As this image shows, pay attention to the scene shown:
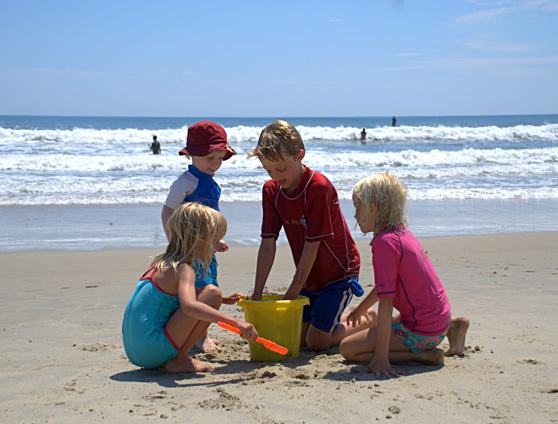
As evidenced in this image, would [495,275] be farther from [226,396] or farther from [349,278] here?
[226,396]

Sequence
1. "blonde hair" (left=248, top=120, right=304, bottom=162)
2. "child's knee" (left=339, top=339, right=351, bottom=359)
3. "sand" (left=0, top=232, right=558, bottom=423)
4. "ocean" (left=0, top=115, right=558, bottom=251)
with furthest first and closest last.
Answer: "ocean" (left=0, top=115, right=558, bottom=251)
"blonde hair" (left=248, top=120, right=304, bottom=162)
"child's knee" (left=339, top=339, right=351, bottom=359)
"sand" (left=0, top=232, right=558, bottom=423)

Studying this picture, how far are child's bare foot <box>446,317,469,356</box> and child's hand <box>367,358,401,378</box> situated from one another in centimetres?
48

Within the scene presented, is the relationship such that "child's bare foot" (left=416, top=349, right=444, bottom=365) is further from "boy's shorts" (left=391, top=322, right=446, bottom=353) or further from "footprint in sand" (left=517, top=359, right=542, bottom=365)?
"footprint in sand" (left=517, top=359, right=542, bottom=365)

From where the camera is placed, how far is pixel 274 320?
3906 millimetres

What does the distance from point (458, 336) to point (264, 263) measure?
3.79 ft

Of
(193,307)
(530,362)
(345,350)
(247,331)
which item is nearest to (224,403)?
(247,331)

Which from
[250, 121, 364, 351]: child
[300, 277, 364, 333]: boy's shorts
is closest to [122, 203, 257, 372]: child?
[250, 121, 364, 351]: child

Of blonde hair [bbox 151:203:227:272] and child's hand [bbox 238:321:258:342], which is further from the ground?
blonde hair [bbox 151:203:227:272]

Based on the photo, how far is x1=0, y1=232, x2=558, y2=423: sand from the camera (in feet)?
9.93

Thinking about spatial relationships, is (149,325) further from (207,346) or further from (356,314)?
(356,314)

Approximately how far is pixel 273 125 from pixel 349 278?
1044mm

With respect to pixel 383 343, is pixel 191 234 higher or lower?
higher

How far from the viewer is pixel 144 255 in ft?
24.9

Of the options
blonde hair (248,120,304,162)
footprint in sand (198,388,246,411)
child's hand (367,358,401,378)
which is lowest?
footprint in sand (198,388,246,411)
